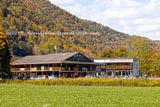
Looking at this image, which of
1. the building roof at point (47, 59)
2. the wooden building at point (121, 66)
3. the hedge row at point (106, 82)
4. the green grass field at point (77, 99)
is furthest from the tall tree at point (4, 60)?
the wooden building at point (121, 66)

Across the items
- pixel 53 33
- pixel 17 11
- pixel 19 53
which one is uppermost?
pixel 17 11

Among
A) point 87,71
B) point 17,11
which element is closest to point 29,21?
point 17,11

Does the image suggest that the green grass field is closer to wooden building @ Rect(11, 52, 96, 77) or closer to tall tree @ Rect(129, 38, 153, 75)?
wooden building @ Rect(11, 52, 96, 77)

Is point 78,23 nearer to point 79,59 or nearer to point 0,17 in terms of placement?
point 0,17

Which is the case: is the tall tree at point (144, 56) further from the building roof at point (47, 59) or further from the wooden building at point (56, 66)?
the building roof at point (47, 59)

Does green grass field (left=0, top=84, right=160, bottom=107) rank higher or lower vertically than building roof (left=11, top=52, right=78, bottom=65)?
lower

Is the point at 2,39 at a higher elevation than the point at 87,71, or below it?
higher

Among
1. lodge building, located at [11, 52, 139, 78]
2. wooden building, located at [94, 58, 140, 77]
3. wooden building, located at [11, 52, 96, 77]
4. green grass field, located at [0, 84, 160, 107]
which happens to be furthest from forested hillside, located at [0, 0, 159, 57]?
green grass field, located at [0, 84, 160, 107]

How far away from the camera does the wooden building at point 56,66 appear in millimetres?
67062

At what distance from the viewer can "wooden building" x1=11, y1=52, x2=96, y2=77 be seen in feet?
220

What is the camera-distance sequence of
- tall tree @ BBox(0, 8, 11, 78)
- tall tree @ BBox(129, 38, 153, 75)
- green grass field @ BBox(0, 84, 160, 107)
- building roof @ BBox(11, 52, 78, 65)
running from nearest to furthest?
green grass field @ BBox(0, 84, 160, 107)
tall tree @ BBox(0, 8, 11, 78)
building roof @ BBox(11, 52, 78, 65)
tall tree @ BBox(129, 38, 153, 75)

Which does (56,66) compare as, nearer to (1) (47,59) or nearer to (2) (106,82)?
(1) (47,59)

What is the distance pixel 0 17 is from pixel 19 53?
22.5 meters

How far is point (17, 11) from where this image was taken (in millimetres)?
151375
